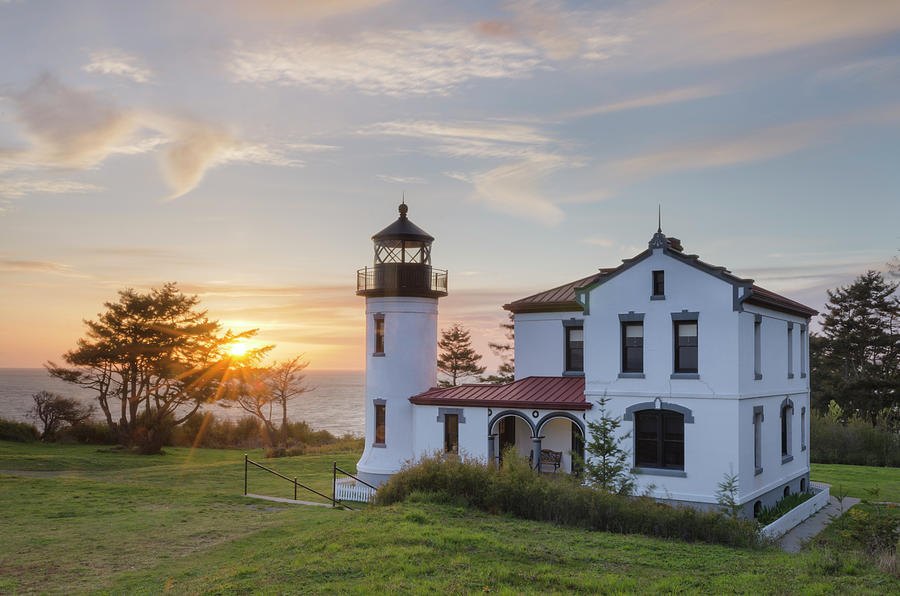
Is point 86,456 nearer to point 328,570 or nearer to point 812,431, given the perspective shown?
point 328,570

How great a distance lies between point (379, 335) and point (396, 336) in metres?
0.80

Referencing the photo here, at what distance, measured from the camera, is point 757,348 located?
715 inches

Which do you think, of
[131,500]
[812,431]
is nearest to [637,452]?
[131,500]

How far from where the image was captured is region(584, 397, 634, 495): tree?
15.6m

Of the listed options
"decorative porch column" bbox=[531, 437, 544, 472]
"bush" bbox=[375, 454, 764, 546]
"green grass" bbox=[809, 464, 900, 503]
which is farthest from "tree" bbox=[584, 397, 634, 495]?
"green grass" bbox=[809, 464, 900, 503]

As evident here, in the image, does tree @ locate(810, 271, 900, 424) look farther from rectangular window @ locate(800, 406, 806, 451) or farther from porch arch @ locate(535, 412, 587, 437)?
porch arch @ locate(535, 412, 587, 437)

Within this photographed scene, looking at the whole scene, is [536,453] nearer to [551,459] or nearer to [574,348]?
[551,459]

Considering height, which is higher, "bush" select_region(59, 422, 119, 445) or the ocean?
"bush" select_region(59, 422, 119, 445)

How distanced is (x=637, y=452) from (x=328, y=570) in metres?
11.0

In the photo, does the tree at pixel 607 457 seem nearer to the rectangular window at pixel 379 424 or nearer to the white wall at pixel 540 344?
the white wall at pixel 540 344

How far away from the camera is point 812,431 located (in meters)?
34.5

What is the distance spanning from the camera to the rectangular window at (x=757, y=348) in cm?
1791

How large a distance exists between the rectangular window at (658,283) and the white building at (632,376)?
0.03 m

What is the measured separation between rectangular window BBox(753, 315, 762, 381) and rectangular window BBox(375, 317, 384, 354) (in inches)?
475
